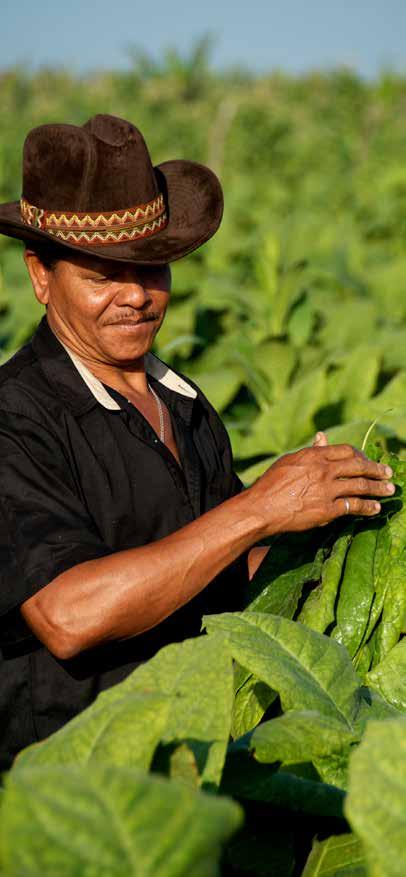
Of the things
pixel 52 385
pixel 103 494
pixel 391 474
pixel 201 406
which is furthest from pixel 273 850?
pixel 201 406

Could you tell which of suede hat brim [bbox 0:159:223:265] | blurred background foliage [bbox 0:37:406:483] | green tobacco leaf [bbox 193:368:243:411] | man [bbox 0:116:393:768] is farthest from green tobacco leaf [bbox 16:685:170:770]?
green tobacco leaf [bbox 193:368:243:411]

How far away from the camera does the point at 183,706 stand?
1107mm

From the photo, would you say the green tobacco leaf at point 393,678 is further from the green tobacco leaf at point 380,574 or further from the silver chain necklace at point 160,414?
the silver chain necklace at point 160,414

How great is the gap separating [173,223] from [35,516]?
0.77 m

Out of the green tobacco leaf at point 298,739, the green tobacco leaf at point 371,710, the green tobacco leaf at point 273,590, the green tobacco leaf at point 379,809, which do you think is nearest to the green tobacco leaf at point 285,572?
the green tobacco leaf at point 273,590

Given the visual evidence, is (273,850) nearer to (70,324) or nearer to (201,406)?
(70,324)

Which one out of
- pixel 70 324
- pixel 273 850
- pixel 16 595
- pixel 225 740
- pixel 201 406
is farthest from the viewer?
pixel 201 406

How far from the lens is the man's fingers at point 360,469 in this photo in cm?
181

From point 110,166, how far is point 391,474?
74 centimetres

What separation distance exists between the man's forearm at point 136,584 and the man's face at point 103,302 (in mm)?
484

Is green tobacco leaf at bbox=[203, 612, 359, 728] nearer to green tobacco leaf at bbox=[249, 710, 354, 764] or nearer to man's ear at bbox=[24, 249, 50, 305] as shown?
green tobacco leaf at bbox=[249, 710, 354, 764]

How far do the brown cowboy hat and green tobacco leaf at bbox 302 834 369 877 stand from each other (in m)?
1.12

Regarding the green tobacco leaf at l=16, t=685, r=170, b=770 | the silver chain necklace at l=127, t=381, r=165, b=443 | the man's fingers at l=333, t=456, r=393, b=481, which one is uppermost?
the green tobacco leaf at l=16, t=685, r=170, b=770

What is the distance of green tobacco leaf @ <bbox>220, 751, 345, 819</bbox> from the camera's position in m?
1.18
